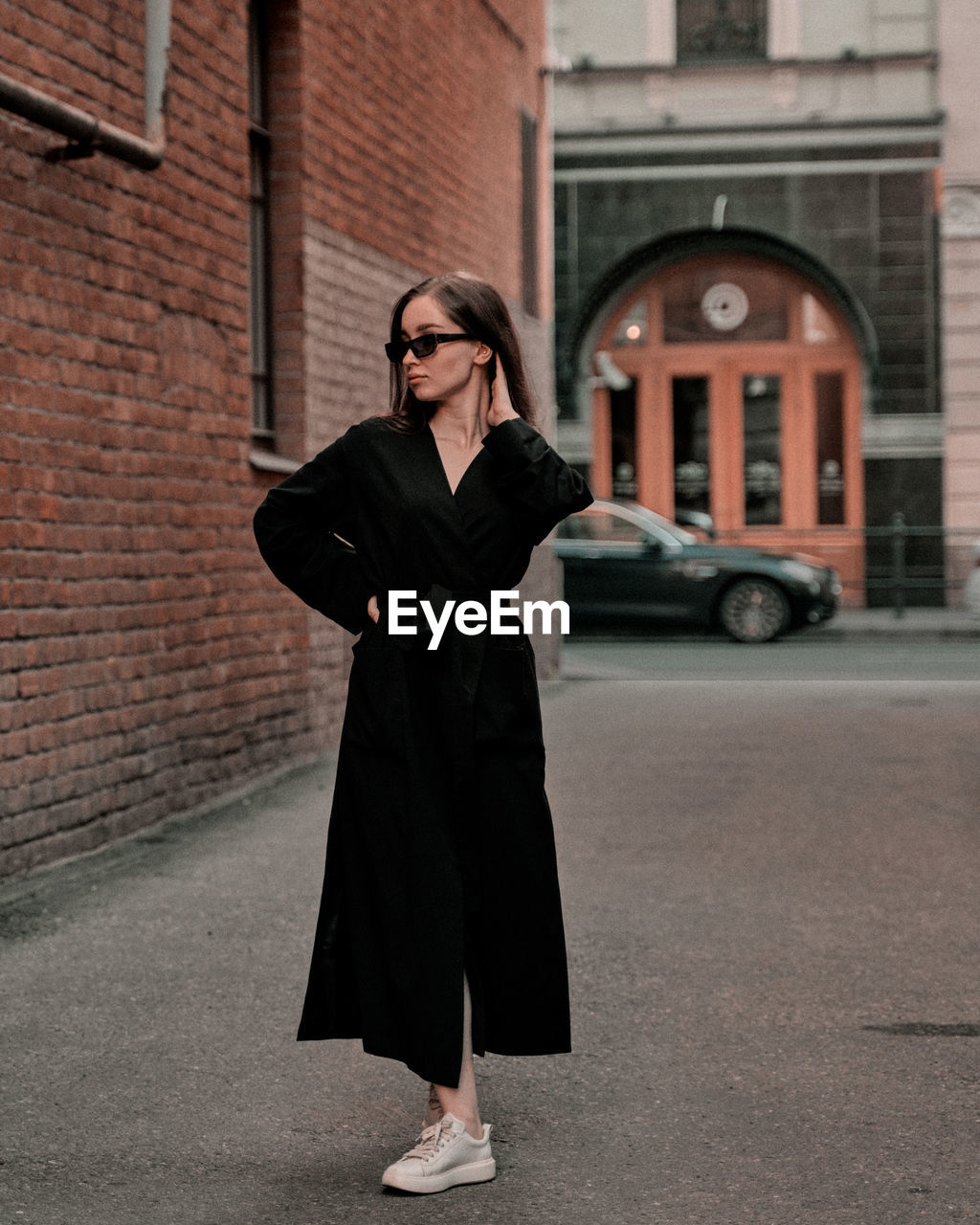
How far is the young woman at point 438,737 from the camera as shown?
361cm

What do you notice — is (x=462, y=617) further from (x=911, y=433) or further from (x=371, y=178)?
(x=911, y=433)

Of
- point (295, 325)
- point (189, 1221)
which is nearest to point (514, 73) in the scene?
point (295, 325)

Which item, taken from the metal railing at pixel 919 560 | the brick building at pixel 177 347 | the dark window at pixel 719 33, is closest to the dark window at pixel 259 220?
the brick building at pixel 177 347

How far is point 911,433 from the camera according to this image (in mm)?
23391

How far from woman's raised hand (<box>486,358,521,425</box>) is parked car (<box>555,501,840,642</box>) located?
15369mm

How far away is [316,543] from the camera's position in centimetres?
374

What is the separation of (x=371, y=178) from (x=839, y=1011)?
6.99 meters

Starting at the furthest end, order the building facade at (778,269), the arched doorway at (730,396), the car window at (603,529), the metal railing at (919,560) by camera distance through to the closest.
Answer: the arched doorway at (730,396), the building facade at (778,269), the metal railing at (919,560), the car window at (603,529)

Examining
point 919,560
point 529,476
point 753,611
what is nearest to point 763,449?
point 919,560

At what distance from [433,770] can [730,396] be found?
21.3 metres

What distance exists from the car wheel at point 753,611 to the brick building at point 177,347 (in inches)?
312

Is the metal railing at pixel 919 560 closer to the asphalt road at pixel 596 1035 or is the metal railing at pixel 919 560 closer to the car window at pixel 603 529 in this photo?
the car window at pixel 603 529

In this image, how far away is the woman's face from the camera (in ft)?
12.0

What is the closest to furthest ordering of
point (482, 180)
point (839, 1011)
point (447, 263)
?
1. point (839, 1011)
2. point (447, 263)
3. point (482, 180)
